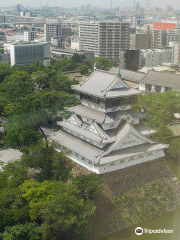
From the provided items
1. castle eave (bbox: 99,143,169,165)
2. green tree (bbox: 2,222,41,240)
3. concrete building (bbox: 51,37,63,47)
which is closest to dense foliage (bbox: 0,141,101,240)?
green tree (bbox: 2,222,41,240)

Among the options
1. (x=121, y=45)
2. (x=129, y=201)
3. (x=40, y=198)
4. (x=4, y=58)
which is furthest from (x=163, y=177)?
(x=121, y=45)

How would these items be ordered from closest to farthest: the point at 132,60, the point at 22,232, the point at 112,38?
the point at 22,232, the point at 132,60, the point at 112,38

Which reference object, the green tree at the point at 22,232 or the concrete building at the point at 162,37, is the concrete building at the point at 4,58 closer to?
the concrete building at the point at 162,37

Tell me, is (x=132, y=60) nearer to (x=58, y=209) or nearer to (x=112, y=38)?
(x=112, y=38)

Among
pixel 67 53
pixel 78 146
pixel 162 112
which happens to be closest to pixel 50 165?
pixel 78 146

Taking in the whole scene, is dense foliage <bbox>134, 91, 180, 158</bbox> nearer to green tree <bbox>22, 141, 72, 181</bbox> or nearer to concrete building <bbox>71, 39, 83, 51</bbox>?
green tree <bbox>22, 141, 72, 181</bbox>

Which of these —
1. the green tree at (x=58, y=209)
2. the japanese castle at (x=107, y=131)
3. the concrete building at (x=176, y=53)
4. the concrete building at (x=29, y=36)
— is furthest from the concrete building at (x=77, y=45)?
the green tree at (x=58, y=209)
